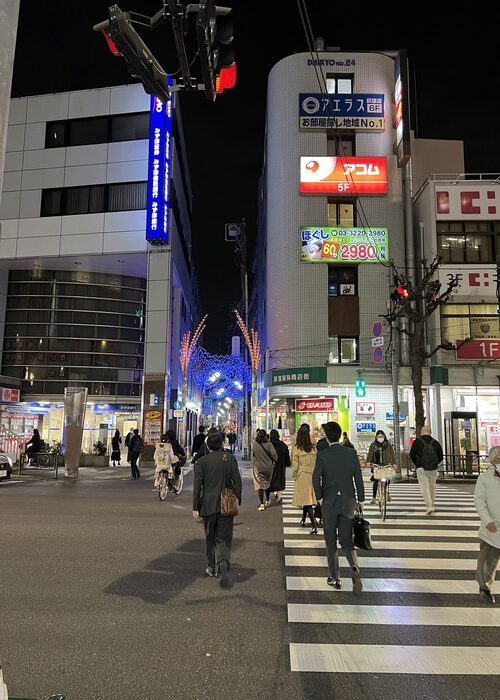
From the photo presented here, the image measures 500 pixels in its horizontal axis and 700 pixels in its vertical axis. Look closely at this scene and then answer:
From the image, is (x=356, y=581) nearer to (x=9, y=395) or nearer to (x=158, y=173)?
(x=158, y=173)

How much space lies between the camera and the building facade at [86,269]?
1177 inches

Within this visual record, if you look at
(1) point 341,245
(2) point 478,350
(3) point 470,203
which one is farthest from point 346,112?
(2) point 478,350

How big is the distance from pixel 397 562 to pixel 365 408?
2000cm

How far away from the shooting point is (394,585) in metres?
6.56

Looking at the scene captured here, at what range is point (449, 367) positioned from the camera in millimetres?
26297

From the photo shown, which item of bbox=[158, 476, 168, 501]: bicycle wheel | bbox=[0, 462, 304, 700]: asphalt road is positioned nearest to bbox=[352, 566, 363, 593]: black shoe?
bbox=[0, 462, 304, 700]: asphalt road

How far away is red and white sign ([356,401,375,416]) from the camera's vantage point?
2727 centimetres

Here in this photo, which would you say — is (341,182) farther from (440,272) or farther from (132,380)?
(132,380)

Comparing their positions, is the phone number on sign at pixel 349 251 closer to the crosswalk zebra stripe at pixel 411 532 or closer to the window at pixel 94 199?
the window at pixel 94 199

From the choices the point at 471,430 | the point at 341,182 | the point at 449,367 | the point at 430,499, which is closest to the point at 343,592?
the point at 430,499

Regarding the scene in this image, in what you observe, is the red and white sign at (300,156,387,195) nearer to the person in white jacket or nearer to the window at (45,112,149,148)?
the window at (45,112,149,148)

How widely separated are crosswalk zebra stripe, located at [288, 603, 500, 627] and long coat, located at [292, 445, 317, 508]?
431 centimetres

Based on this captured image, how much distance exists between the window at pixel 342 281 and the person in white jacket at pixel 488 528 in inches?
908

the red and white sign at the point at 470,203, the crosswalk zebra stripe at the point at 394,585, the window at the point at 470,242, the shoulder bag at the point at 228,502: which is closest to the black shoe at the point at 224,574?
the shoulder bag at the point at 228,502
